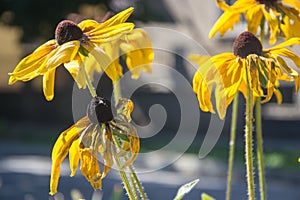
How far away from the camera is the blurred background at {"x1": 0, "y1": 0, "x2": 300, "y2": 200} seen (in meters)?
8.70

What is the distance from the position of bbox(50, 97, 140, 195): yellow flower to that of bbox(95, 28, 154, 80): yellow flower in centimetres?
38

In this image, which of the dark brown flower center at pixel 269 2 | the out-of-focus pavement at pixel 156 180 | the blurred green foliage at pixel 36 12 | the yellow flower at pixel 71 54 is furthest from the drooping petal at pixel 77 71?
the blurred green foliage at pixel 36 12

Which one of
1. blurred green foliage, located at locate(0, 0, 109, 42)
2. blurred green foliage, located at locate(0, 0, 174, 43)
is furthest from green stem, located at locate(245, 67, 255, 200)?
blurred green foliage, located at locate(0, 0, 109, 42)

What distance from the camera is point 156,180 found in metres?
8.96

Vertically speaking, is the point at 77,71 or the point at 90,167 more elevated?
the point at 77,71

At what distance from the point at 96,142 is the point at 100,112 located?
6 centimetres

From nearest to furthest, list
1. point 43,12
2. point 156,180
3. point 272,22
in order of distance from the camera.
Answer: point 272,22, point 156,180, point 43,12

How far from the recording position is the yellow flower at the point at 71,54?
1227 millimetres

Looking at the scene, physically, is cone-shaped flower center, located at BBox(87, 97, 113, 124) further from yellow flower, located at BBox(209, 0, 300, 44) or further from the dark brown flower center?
the dark brown flower center

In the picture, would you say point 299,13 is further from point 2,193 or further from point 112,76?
point 2,193

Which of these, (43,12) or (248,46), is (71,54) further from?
(43,12)

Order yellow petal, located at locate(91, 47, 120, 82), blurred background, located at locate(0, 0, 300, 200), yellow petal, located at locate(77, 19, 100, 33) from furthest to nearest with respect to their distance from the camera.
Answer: blurred background, located at locate(0, 0, 300, 200) → yellow petal, located at locate(77, 19, 100, 33) → yellow petal, located at locate(91, 47, 120, 82)

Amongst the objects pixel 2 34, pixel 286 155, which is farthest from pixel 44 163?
pixel 2 34

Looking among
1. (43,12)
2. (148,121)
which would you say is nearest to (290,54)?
(43,12)
